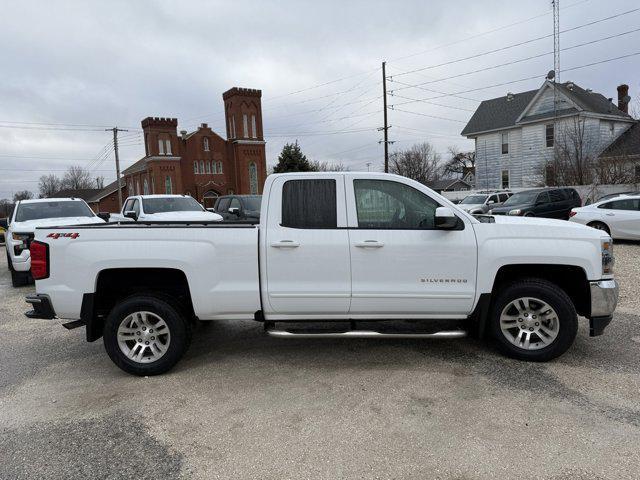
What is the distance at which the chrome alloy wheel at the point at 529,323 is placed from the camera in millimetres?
4389

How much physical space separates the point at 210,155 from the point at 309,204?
54.9 m

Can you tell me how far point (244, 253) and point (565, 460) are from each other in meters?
2.97

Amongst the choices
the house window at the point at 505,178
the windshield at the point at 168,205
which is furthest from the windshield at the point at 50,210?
the house window at the point at 505,178

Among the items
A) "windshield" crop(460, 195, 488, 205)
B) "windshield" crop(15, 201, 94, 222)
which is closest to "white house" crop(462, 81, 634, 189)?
"windshield" crop(460, 195, 488, 205)

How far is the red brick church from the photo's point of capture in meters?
54.0

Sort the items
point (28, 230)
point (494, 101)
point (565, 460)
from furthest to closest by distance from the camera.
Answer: point (494, 101)
point (28, 230)
point (565, 460)

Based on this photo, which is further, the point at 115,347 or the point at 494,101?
the point at 494,101

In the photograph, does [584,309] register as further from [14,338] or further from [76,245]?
[14,338]

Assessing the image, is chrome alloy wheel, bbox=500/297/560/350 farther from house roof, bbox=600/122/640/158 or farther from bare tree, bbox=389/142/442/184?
bare tree, bbox=389/142/442/184

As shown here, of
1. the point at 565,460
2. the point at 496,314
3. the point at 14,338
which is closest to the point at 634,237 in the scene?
the point at 496,314

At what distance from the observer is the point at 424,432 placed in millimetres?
3332

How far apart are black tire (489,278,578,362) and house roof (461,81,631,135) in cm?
3150

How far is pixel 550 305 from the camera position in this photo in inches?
171

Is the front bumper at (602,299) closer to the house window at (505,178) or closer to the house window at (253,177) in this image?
the house window at (505,178)
